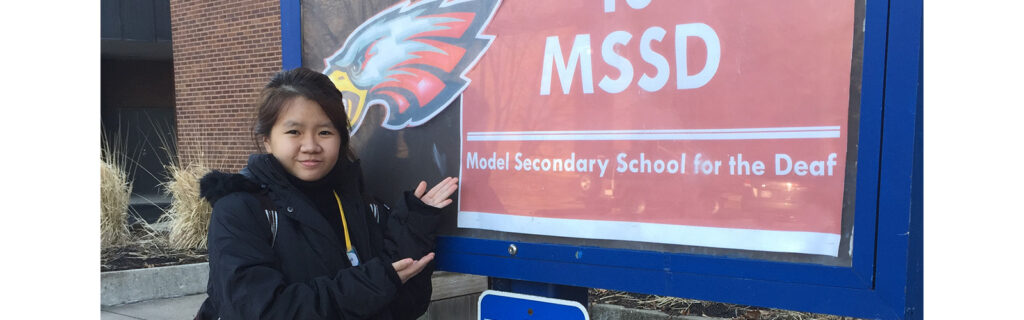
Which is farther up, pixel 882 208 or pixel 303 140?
pixel 303 140

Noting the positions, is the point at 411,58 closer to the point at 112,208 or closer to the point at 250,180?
the point at 250,180

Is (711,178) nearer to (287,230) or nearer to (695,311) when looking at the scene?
(287,230)

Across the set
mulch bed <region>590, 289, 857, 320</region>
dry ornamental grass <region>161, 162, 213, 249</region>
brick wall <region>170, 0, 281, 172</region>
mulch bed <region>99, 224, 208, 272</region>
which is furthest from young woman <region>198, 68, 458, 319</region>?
brick wall <region>170, 0, 281, 172</region>

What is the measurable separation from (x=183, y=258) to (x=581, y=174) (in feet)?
22.0

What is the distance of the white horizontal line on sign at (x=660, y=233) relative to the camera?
1878 millimetres

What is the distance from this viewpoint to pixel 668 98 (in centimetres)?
210

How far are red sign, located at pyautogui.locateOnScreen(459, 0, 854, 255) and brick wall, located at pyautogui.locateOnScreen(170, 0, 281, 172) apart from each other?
9.97 m

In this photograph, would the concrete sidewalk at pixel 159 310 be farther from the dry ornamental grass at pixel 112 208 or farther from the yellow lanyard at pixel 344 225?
the yellow lanyard at pixel 344 225

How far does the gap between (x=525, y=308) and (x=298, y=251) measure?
0.71 metres

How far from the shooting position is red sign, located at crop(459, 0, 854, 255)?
1864mm

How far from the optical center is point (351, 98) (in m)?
2.94

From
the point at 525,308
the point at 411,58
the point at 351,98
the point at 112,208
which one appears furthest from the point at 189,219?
the point at 525,308

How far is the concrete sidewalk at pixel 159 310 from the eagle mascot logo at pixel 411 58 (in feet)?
13.7

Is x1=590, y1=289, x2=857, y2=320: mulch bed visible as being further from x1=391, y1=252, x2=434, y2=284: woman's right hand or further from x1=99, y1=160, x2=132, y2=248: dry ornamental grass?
x1=99, y1=160, x2=132, y2=248: dry ornamental grass
